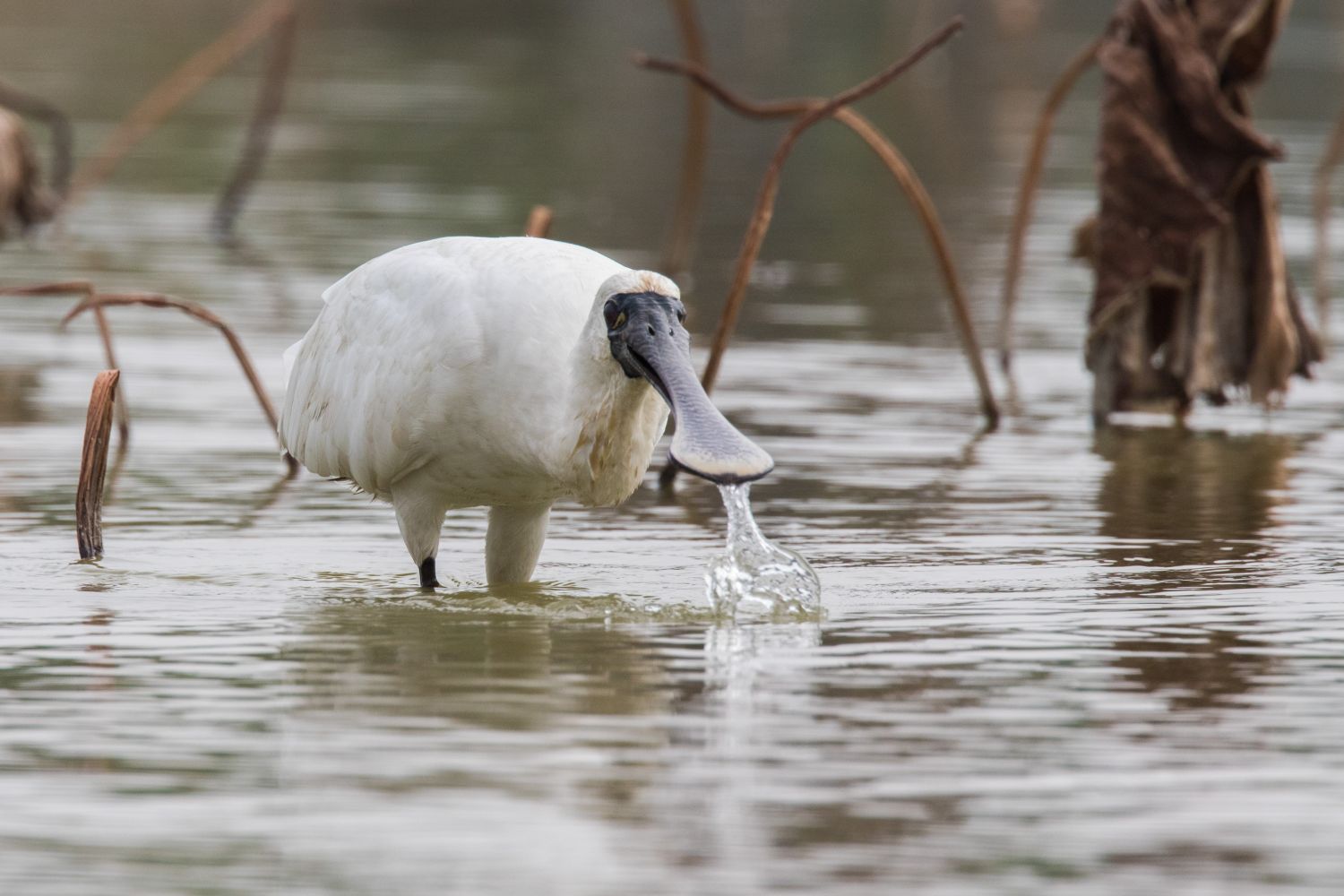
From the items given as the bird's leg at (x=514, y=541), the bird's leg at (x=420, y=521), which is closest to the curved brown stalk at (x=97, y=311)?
the bird's leg at (x=420, y=521)

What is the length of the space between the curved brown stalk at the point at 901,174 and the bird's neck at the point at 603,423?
9.56ft

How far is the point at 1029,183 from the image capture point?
46.4ft

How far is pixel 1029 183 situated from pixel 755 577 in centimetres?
617

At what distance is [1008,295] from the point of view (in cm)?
1475

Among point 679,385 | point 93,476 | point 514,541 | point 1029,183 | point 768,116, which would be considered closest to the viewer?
point 679,385

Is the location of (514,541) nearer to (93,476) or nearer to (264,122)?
(93,476)

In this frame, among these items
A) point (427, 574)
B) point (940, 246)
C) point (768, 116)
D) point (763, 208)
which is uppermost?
point (768, 116)

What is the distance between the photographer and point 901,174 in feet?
40.2

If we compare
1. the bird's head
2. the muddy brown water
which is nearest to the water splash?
the muddy brown water

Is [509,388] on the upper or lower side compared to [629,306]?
lower

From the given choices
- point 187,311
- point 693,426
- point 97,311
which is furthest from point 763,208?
point 693,426

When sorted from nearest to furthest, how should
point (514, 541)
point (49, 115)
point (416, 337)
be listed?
point (416, 337) → point (514, 541) → point (49, 115)

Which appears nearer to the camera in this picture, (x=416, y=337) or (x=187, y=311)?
(x=416, y=337)

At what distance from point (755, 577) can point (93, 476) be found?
2.46m
